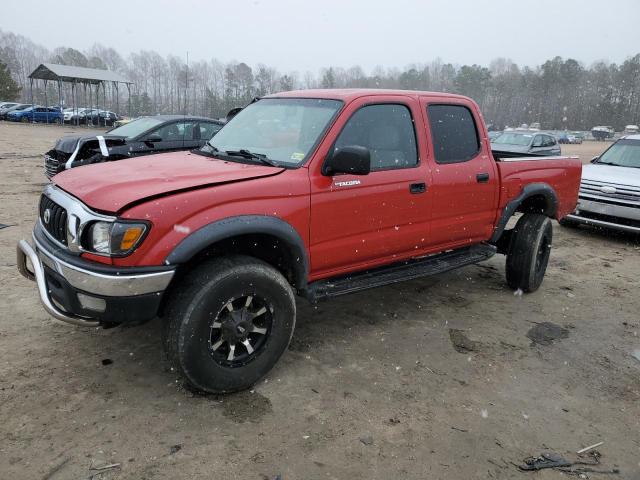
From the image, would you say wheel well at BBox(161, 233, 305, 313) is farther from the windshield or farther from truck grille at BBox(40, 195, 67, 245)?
truck grille at BBox(40, 195, 67, 245)

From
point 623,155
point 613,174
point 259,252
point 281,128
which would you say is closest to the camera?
→ point 259,252

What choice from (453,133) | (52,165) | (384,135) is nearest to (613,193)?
(453,133)

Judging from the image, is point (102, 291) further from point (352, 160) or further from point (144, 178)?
point (352, 160)

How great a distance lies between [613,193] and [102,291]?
7.54m

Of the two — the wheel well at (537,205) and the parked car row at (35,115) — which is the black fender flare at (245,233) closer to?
the wheel well at (537,205)

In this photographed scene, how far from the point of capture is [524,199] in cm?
500

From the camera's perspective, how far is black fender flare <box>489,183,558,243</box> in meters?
4.88

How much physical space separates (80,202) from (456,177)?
2.90 m

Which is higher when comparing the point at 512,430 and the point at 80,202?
the point at 80,202

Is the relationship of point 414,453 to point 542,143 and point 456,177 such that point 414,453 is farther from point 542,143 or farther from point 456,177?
point 542,143

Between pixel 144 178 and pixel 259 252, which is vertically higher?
pixel 144 178

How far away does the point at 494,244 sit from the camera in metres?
5.41

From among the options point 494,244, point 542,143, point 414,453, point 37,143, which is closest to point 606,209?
point 494,244

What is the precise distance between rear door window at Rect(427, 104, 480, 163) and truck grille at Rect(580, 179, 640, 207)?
166 inches
